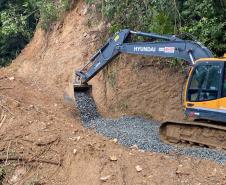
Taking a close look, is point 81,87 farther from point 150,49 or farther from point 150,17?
point 150,17

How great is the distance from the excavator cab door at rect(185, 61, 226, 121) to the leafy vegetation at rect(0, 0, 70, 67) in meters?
8.19

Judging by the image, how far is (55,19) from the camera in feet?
57.2

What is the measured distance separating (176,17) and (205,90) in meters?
3.98

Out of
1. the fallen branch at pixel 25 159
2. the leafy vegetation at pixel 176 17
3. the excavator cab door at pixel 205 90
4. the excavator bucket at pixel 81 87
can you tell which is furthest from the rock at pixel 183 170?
the leafy vegetation at pixel 176 17

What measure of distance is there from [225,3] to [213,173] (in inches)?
245

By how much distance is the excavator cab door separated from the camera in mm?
9586

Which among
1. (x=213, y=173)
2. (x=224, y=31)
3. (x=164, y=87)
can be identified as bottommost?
(x=213, y=173)

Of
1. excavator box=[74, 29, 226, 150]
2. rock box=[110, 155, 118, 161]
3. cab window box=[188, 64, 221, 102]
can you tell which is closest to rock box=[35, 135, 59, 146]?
rock box=[110, 155, 118, 161]

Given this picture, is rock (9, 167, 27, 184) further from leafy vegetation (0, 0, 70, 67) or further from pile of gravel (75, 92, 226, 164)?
leafy vegetation (0, 0, 70, 67)

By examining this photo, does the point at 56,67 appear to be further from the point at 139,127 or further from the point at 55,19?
the point at 139,127

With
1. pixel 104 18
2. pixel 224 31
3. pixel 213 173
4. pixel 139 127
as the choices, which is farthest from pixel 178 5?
pixel 213 173

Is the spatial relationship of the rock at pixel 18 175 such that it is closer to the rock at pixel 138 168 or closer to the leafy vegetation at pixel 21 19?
the rock at pixel 138 168

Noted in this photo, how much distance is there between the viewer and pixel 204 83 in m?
9.98

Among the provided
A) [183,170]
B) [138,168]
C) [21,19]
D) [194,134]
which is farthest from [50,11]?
[183,170]
